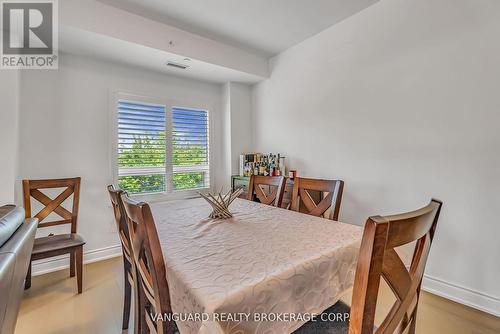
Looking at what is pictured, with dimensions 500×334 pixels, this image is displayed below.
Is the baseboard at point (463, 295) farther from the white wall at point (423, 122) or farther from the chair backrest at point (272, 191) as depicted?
the chair backrest at point (272, 191)

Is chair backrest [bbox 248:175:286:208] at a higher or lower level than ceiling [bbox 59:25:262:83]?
lower

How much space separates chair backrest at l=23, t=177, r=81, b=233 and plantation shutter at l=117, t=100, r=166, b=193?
1.93 ft

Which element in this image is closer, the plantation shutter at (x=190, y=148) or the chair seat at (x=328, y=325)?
the chair seat at (x=328, y=325)

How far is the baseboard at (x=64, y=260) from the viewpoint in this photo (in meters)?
2.38

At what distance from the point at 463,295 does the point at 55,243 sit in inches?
132

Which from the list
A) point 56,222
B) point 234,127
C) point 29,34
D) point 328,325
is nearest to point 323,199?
point 328,325

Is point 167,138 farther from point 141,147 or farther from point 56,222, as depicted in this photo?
point 56,222

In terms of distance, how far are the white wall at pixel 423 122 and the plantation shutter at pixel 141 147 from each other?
2015 millimetres

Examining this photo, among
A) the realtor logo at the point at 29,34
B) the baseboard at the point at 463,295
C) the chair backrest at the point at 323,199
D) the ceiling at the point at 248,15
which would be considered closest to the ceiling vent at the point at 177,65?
the ceiling at the point at 248,15

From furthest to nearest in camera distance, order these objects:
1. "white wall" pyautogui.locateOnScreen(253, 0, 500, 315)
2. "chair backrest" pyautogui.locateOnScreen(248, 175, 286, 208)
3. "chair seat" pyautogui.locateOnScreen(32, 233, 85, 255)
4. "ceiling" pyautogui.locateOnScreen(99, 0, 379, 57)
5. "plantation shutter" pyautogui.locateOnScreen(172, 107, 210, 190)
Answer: "plantation shutter" pyautogui.locateOnScreen(172, 107, 210, 190) → "ceiling" pyautogui.locateOnScreen(99, 0, 379, 57) → "chair backrest" pyautogui.locateOnScreen(248, 175, 286, 208) → "chair seat" pyautogui.locateOnScreen(32, 233, 85, 255) → "white wall" pyautogui.locateOnScreen(253, 0, 500, 315)

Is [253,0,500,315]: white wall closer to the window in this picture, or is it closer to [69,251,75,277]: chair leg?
the window

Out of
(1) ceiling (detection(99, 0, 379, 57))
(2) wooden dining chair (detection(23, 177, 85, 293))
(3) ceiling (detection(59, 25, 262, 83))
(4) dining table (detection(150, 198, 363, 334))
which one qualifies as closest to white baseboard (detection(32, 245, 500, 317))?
(2) wooden dining chair (detection(23, 177, 85, 293))

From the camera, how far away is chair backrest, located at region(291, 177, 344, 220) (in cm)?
162

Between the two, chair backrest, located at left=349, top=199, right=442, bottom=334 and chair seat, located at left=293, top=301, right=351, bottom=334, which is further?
chair seat, located at left=293, top=301, right=351, bottom=334
